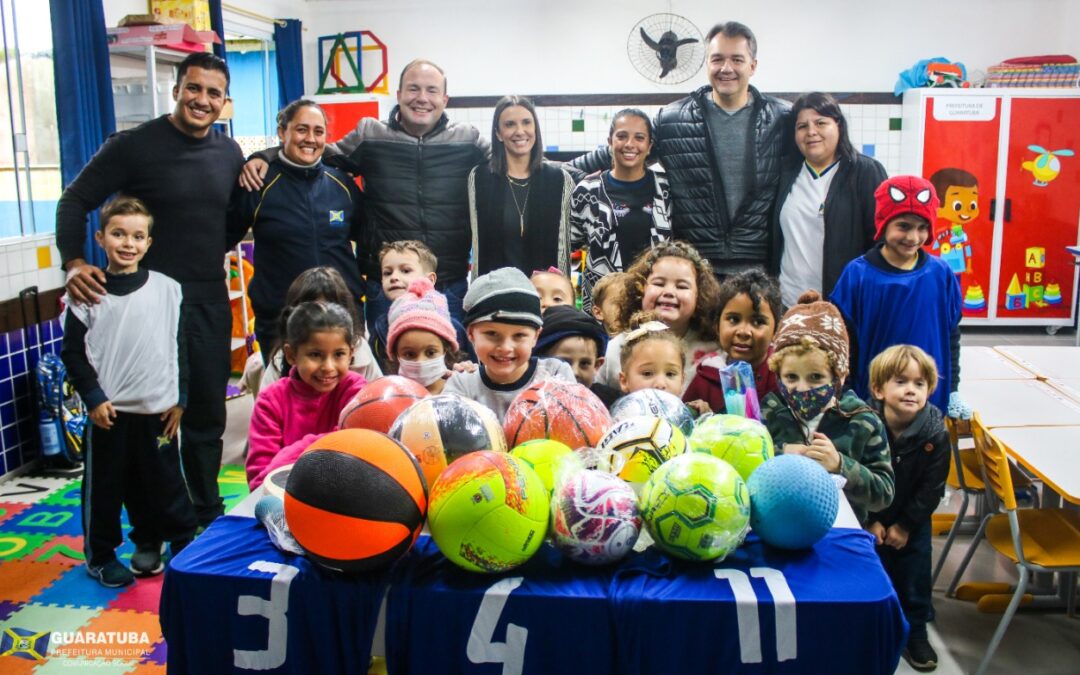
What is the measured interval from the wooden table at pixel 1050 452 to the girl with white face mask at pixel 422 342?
1885 millimetres

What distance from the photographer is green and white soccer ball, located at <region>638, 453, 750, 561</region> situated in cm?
161

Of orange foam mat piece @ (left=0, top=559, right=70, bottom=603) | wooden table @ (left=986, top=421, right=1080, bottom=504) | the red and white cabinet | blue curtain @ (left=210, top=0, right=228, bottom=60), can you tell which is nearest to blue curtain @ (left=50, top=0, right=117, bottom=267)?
blue curtain @ (left=210, top=0, right=228, bottom=60)

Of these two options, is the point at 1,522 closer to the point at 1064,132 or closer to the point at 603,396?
the point at 603,396

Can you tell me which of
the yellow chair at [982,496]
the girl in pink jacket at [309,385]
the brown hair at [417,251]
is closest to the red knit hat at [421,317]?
the girl in pink jacket at [309,385]

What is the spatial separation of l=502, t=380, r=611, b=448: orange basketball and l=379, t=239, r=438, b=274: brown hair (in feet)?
4.82

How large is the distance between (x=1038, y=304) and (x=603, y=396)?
719 centimetres

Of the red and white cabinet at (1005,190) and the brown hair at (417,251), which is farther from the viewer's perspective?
the red and white cabinet at (1005,190)

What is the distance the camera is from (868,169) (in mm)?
3447

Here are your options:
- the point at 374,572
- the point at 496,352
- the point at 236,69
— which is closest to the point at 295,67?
the point at 236,69

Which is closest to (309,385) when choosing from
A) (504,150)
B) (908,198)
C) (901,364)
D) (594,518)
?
(594,518)

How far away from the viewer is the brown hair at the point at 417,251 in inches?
133

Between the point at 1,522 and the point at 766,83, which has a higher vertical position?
the point at 766,83

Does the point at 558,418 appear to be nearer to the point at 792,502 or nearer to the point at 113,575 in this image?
the point at 792,502

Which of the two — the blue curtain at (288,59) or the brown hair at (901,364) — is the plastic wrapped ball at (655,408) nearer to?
the brown hair at (901,364)
